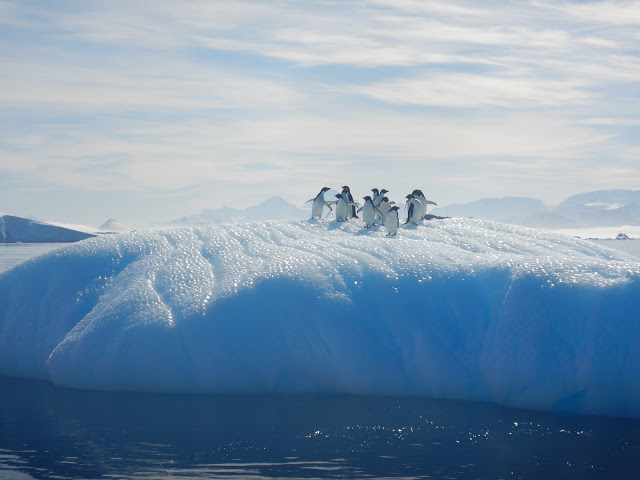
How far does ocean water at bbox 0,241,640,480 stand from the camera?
21.1ft

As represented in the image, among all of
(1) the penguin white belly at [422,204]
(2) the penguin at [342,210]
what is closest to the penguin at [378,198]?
(2) the penguin at [342,210]

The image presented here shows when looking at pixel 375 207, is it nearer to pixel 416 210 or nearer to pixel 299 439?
pixel 416 210

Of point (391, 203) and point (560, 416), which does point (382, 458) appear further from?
point (391, 203)

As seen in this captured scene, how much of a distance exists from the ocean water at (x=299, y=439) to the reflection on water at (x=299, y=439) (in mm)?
12

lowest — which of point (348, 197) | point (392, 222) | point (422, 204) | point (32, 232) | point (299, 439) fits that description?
point (299, 439)

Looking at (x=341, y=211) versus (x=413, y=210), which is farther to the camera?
(x=341, y=211)

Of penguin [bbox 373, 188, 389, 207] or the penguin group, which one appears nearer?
the penguin group

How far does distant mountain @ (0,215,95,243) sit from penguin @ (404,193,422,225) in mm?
52796

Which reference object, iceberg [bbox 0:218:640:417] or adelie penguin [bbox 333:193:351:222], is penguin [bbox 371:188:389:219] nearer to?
adelie penguin [bbox 333:193:351:222]

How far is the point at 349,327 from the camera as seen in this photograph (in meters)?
8.84

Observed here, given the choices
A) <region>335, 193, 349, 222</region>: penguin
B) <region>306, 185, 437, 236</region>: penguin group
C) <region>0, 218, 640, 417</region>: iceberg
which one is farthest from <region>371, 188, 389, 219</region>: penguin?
<region>0, 218, 640, 417</region>: iceberg

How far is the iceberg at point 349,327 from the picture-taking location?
8070 mm

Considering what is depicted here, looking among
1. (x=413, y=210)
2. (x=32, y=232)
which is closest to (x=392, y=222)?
(x=413, y=210)

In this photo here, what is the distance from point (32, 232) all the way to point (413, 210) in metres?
56.3
